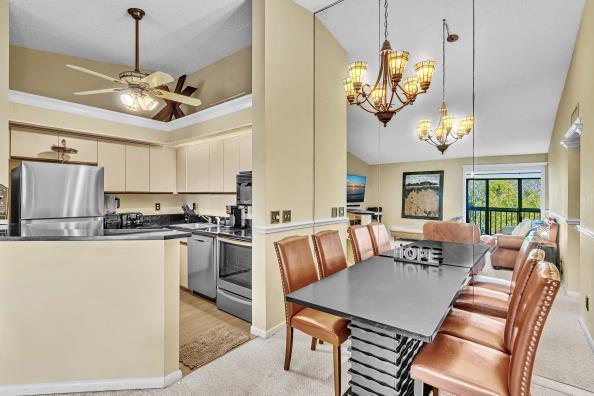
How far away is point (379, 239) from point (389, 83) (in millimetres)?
1402

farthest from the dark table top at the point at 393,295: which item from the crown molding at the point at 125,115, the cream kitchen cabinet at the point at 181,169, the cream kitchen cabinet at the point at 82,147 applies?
the cream kitchen cabinet at the point at 82,147

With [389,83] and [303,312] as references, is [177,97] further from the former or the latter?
[303,312]

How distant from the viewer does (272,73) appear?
2709 mm

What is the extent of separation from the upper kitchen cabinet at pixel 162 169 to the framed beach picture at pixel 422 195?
11.8 feet

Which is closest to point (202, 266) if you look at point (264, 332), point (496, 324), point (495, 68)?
point (264, 332)

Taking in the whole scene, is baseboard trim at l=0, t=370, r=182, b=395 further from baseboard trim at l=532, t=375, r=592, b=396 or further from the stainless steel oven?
baseboard trim at l=532, t=375, r=592, b=396

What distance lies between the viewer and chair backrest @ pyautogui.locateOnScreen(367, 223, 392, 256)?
110 inches

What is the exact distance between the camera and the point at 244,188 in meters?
3.41

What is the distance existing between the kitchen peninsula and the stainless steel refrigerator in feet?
4.11

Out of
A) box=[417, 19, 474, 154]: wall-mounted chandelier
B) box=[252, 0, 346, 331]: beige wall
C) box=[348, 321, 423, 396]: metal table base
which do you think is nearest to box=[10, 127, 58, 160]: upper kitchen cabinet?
box=[252, 0, 346, 331]: beige wall

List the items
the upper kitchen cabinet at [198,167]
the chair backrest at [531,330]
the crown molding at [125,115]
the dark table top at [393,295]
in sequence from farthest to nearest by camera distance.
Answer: the upper kitchen cabinet at [198,167]
the crown molding at [125,115]
the dark table top at [393,295]
the chair backrest at [531,330]

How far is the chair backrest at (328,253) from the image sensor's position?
2.27 metres

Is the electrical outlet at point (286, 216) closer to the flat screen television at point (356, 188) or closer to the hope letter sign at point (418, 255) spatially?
the flat screen television at point (356, 188)

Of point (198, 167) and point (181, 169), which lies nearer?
point (198, 167)
